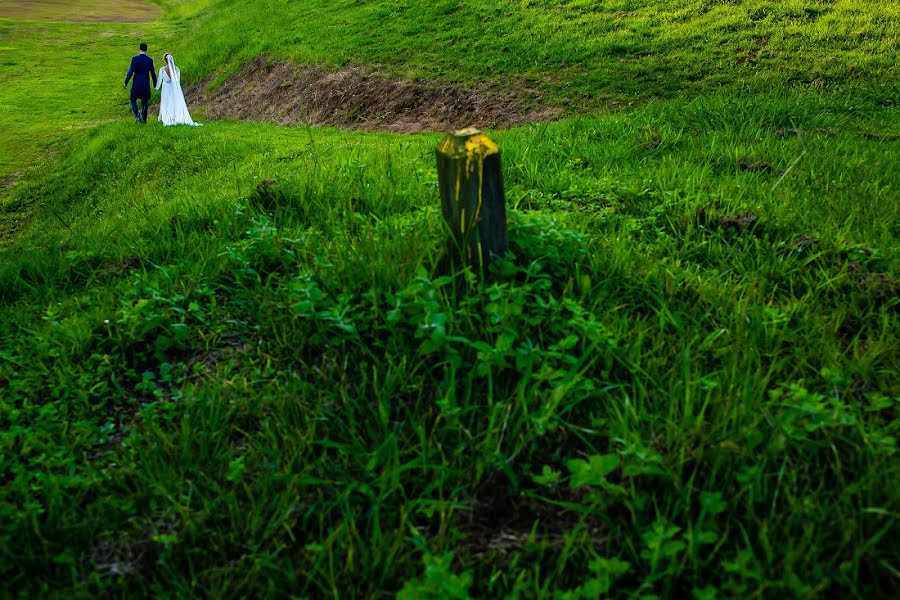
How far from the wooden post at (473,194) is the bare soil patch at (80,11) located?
39.4 m

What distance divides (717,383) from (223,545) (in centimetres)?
198

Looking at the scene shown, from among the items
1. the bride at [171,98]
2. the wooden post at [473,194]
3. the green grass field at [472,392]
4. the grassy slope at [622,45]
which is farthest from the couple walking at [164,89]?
the wooden post at [473,194]

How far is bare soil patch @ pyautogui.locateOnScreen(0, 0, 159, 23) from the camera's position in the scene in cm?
3419

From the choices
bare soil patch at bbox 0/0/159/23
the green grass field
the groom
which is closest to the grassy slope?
the groom

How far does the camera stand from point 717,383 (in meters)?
2.39

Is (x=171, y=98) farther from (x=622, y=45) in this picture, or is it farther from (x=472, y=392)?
(x=472, y=392)

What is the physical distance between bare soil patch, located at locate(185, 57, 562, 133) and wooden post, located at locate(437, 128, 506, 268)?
562 centimetres

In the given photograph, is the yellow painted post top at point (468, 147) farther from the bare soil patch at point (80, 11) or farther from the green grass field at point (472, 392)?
the bare soil patch at point (80, 11)

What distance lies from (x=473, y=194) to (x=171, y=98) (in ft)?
49.0

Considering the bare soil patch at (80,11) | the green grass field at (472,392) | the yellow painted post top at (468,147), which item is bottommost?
the green grass field at (472,392)

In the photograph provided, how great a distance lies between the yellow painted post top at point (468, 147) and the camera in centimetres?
270

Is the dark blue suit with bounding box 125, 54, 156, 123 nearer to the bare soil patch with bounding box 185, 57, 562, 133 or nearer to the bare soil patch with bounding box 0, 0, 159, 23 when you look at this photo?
the bare soil patch with bounding box 185, 57, 562, 133

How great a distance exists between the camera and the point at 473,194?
9.07 ft

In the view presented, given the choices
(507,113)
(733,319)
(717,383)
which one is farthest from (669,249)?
(507,113)
